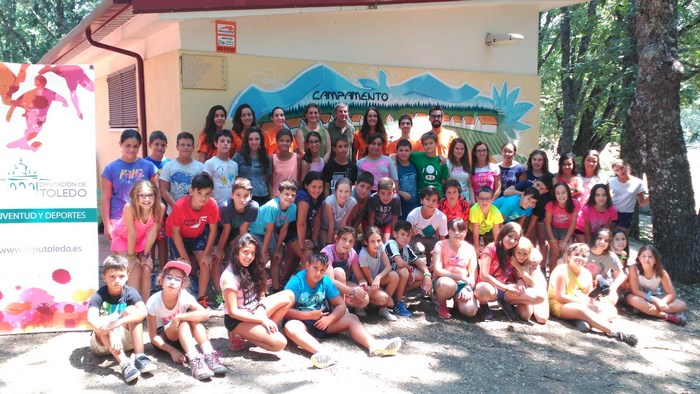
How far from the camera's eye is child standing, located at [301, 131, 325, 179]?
6418mm

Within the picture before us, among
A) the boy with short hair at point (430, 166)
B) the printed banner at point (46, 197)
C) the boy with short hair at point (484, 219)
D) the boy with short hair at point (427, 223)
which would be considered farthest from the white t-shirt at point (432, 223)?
the printed banner at point (46, 197)

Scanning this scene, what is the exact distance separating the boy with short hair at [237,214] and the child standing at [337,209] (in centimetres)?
69

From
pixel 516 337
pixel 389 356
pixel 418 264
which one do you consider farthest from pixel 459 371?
pixel 418 264

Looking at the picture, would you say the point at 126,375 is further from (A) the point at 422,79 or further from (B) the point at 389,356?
(A) the point at 422,79

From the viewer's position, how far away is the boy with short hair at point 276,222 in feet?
18.8

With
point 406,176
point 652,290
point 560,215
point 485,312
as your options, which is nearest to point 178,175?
point 406,176

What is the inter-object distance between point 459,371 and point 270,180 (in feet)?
9.15

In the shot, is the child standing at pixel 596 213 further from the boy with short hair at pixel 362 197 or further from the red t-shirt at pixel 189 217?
the red t-shirt at pixel 189 217

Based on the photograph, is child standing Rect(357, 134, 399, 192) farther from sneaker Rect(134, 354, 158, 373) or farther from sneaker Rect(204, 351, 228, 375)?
sneaker Rect(134, 354, 158, 373)

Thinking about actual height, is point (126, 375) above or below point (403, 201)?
below

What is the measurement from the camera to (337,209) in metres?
5.97

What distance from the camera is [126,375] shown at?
3.96 m

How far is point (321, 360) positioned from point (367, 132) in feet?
11.2

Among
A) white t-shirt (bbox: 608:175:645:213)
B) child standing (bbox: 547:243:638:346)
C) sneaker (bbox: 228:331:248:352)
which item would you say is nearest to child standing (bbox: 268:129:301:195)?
sneaker (bbox: 228:331:248:352)
